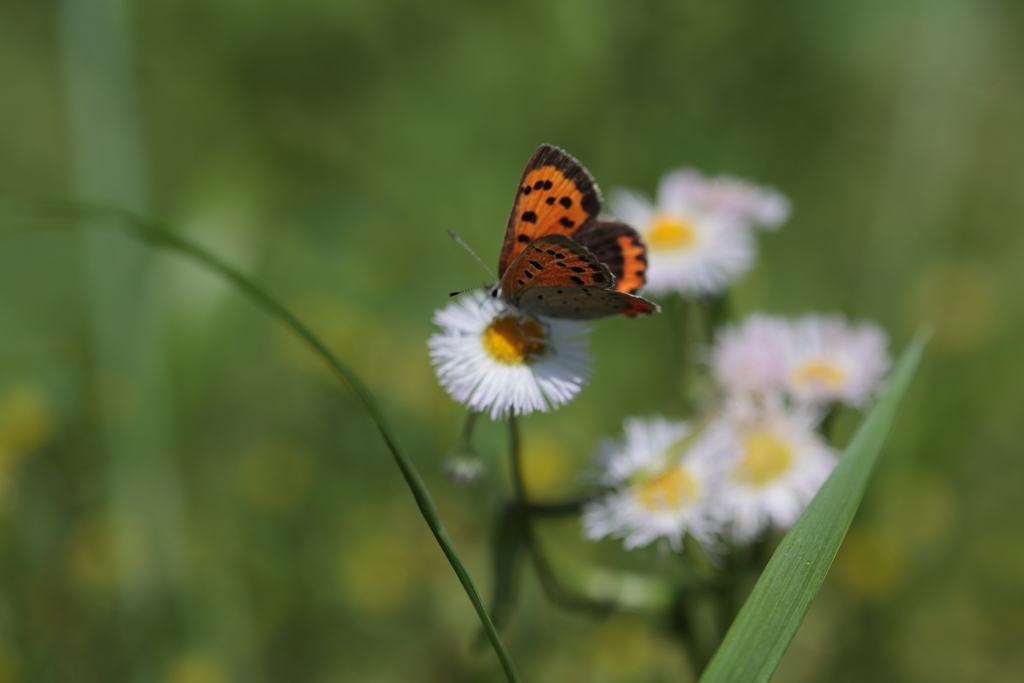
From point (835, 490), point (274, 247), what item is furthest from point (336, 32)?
point (835, 490)

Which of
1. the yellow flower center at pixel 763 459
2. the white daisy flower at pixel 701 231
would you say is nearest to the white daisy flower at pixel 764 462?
the yellow flower center at pixel 763 459

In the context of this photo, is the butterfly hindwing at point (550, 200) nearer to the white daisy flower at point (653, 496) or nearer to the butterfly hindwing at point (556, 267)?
the butterfly hindwing at point (556, 267)

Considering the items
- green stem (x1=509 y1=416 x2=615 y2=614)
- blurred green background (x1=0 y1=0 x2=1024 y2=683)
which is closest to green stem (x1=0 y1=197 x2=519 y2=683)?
green stem (x1=509 y1=416 x2=615 y2=614)

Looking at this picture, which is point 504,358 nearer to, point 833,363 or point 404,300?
point 833,363

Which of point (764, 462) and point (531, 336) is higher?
point (531, 336)

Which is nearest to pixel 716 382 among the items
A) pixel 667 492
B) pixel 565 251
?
pixel 667 492
